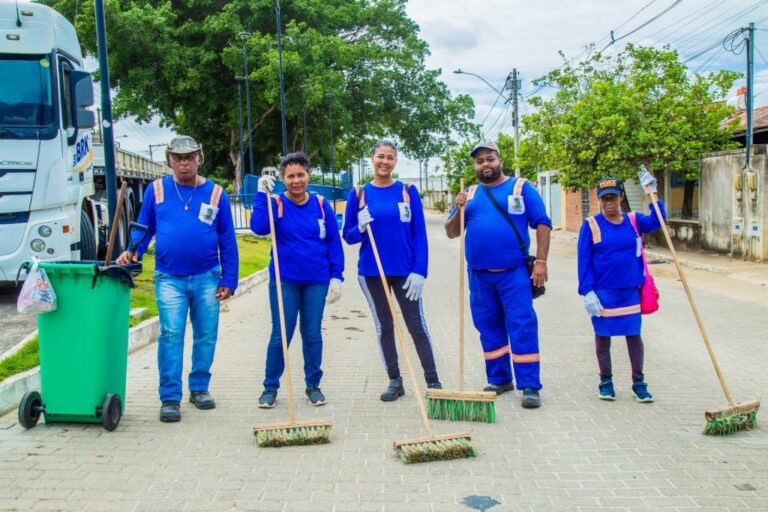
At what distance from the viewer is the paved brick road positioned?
3.82 meters

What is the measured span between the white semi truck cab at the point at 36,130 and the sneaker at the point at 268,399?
5.01 metres

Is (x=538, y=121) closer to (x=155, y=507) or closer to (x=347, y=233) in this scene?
(x=347, y=233)

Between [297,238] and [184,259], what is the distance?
81 centimetres

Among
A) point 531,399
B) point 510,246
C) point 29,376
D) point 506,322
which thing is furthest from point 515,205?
point 29,376

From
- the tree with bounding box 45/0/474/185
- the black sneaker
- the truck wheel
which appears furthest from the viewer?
the tree with bounding box 45/0/474/185

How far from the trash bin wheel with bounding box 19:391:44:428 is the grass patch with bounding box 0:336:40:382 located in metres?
0.97

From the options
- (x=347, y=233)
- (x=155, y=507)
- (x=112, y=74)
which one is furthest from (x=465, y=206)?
(x=112, y=74)

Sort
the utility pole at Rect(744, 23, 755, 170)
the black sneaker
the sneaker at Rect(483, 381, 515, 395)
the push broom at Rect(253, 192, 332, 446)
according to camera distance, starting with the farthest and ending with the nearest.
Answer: the utility pole at Rect(744, 23, 755, 170)
the sneaker at Rect(483, 381, 515, 395)
the black sneaker
the push broom at Rect(253, 192, 332, 446)

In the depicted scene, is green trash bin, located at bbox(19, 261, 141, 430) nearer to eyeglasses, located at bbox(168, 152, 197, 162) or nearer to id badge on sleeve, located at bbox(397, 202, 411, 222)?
eyeglasses, located at bbox(168, 152, 197, 162)

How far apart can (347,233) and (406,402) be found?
1.35m

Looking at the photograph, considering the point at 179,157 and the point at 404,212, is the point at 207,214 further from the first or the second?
the point at 404,212

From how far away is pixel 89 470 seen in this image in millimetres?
4254

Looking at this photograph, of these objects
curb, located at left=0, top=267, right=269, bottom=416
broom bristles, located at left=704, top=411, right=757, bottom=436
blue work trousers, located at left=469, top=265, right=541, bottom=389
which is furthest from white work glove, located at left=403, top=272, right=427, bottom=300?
curb, located at left=0, top=267, right=269, bottom=416

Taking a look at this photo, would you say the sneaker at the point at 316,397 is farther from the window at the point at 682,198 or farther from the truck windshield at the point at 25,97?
the window at the point at 682,198
